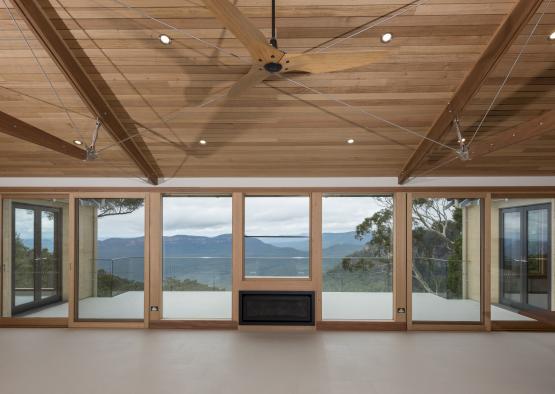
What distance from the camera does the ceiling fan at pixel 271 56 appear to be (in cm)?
206

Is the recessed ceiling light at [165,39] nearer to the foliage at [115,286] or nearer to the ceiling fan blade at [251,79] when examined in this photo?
the ceiling fan blade at [251,79]

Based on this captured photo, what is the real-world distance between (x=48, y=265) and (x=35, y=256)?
0.25 m

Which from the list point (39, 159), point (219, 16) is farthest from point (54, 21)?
point (39, 159)

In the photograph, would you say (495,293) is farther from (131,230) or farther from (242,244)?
(131,230)

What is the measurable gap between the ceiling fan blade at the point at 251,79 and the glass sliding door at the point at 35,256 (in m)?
4.62

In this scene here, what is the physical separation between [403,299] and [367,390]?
7.53ft

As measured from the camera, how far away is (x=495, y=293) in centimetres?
586

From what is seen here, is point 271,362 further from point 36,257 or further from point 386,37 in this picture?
point 36,257

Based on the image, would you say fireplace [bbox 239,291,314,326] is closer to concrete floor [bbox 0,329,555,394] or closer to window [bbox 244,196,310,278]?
concrete floor [bbox 0,329,555,394]

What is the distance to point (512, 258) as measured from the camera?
19.5ft

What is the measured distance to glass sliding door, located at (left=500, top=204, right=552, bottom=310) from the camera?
588 cm

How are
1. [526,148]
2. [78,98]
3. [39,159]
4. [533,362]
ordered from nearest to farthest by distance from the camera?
[78,98]
[533,362]
[526,148]
[39,159]

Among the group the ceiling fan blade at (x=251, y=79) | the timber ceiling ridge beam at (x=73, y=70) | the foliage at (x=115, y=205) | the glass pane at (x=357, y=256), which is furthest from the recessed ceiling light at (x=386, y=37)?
the foliage at (x=115, y=205)

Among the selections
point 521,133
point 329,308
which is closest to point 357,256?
point 329,308
